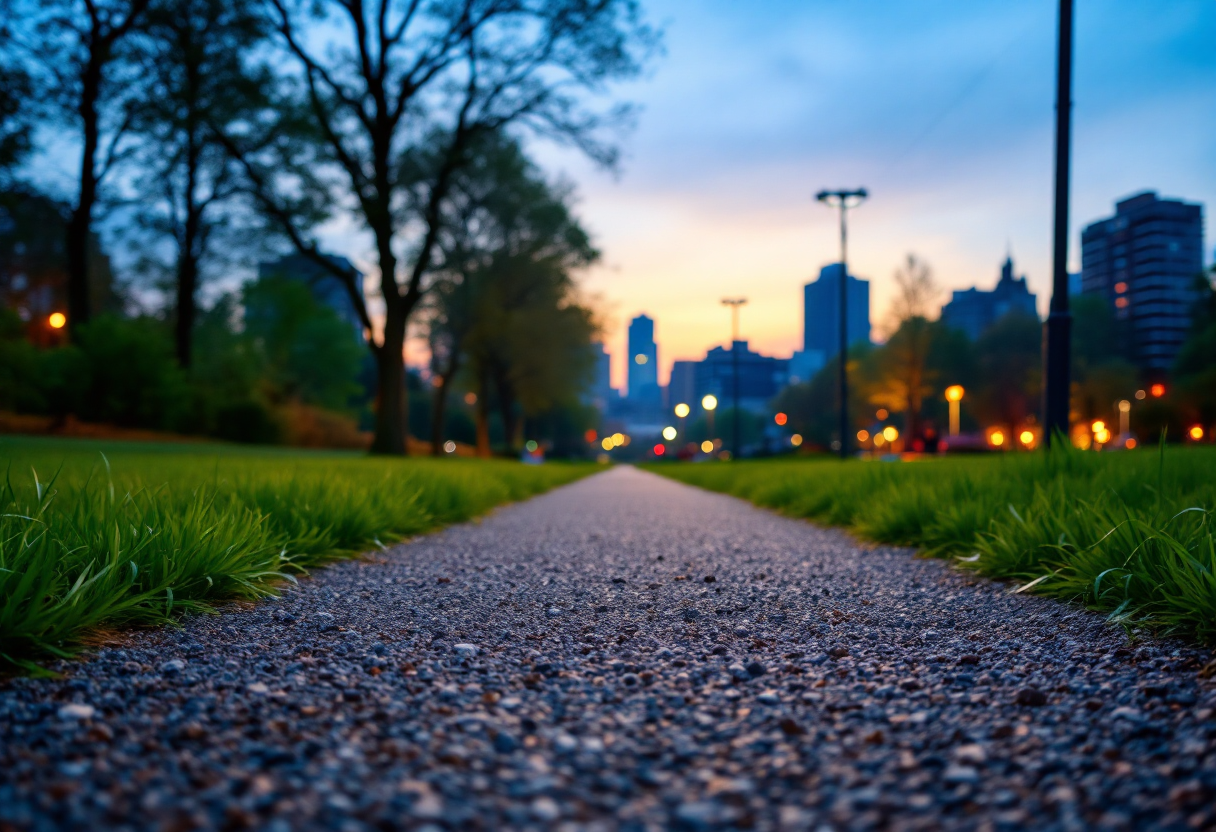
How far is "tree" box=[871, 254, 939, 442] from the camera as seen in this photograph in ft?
143

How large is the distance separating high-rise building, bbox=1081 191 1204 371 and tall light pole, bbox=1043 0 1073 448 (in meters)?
102

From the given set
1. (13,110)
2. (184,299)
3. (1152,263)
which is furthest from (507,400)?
(1152,263)

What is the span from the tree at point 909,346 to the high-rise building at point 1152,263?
6347 centimetres

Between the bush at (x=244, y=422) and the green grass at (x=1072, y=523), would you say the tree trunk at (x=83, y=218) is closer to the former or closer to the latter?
the bush at (x=244, y=422)

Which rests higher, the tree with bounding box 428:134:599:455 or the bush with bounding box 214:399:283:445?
the tree with bounding box 428:134:599:455

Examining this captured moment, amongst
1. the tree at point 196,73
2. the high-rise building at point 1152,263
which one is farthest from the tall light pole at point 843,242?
the high-rise building at point 1152,263

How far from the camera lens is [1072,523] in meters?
3.85

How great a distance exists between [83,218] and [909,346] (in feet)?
132

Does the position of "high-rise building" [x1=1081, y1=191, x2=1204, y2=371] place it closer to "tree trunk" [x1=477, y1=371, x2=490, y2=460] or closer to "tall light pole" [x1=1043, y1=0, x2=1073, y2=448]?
"tree trunk" [x1=477, y1=371, x2=490, y2=460]

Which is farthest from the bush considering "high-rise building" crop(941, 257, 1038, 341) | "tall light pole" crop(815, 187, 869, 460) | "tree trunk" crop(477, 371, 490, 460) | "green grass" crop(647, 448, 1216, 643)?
"high-rise building" crop(941, 257, 1038, 341)

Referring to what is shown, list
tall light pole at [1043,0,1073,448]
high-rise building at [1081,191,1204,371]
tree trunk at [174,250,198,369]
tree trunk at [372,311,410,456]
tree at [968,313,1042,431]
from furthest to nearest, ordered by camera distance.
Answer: high-rise building at [1081,191,1204,371]
tree at [968,313,1042,431]
tree trunk at [174,250,198,369]
tree trunk at [372,311,410,456]
tall light pole at [1043,0,1073,448]

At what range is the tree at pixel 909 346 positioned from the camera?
143 ft

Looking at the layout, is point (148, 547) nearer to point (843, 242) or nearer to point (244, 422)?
point (843, 242)

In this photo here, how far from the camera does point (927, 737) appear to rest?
180 centimetres
